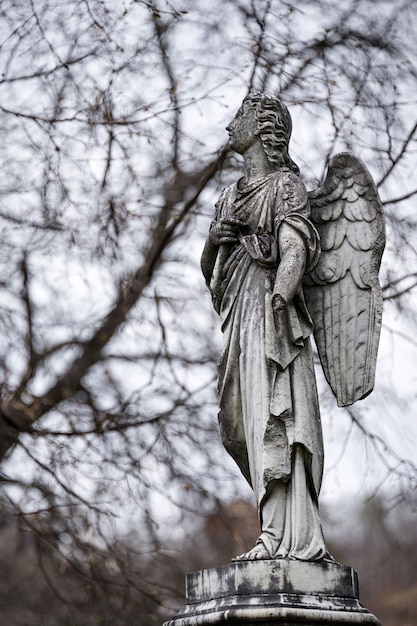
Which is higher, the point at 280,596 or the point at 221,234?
the point at 221,234

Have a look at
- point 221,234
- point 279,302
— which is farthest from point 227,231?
point 279,302

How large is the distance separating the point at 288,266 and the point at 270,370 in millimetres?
477

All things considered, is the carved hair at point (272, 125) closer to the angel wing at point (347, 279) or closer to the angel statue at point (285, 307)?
the angel statue at point (285, 307)

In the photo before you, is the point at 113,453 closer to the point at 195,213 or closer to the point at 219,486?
the point at 219,486

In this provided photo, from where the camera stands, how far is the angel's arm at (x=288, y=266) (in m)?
5.60

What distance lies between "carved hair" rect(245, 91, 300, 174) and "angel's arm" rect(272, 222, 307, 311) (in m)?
0.47

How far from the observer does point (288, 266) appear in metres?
5.66

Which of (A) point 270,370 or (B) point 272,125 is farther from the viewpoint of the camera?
(B) point 272,125

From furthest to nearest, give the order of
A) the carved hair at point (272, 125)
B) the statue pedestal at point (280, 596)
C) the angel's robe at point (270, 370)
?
1. the carved hair at point (272, 125)
2. the angel's robe at point (270, 370)
3. the statue pedestal at point (280, 596)

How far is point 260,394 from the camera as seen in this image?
5.62 meters

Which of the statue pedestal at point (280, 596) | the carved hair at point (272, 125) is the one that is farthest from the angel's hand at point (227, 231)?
the statue pedestal at point (280, 596)

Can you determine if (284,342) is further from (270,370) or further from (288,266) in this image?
(288,266)

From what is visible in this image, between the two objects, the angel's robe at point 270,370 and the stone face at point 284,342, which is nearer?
the stone face at point 284,342

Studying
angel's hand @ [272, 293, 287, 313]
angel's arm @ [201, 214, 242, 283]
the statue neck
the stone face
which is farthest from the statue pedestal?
the statue neck
